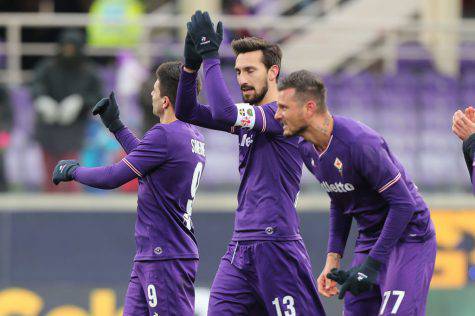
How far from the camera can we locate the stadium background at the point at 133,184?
11969 mm

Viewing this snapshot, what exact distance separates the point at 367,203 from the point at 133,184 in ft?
18.4

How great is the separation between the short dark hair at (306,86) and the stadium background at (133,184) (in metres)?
4.59

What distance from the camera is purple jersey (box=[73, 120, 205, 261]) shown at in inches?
301

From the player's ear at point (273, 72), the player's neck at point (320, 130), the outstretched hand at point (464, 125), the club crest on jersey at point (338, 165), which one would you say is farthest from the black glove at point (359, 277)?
the player's ear at point (273, 72)

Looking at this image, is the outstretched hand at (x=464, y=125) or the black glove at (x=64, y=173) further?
the black glove at (x=64, y=173)

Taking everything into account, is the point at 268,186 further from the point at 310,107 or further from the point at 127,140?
the point at 127,140

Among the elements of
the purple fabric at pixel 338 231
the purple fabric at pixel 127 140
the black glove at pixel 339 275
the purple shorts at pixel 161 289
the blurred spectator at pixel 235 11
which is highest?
the blurred spectator at pixel 235 11

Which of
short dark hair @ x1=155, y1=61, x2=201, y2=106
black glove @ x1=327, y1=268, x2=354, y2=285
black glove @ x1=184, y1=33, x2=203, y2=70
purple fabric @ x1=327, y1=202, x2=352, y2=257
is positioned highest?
black glove @ x1=184, y1=33, x2=203, y2=70

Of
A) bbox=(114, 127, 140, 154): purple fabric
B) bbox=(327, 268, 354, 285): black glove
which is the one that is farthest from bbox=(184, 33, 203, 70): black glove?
bbox=(327, 268, 354, 285): black glove

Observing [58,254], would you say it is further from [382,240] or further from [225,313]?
[382,240]

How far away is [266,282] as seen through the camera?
7.36 metres

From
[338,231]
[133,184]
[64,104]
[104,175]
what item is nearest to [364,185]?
[338,231]

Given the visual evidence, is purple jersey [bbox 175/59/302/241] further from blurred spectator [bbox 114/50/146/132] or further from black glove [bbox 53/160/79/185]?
blurred spectator [bbox 114/50/146/132]

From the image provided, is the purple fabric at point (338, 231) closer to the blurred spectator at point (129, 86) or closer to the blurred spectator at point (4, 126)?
the blurred spectator at point (129, 86)
